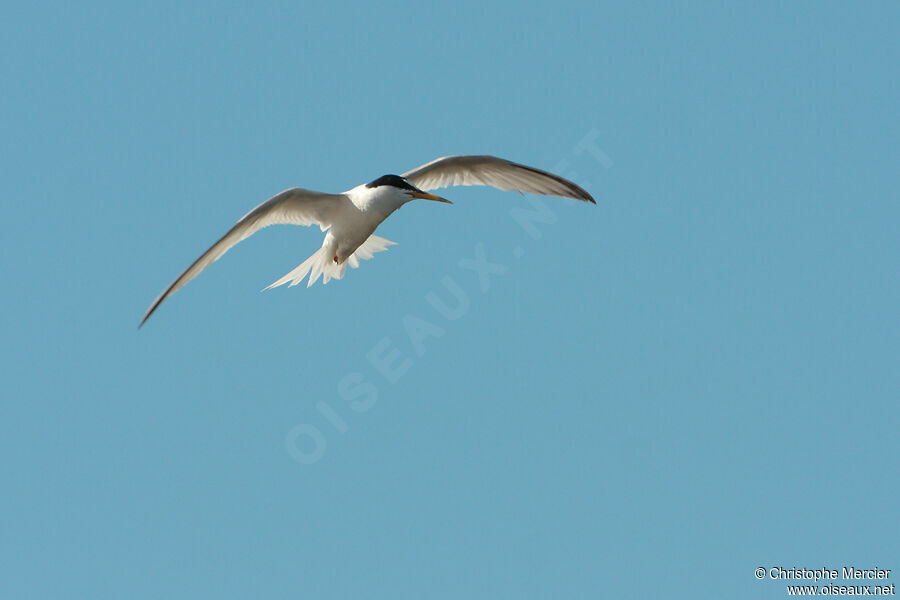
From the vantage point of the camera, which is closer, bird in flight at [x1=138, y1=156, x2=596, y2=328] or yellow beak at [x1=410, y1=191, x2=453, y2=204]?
bird in flight at [x1=138, y1=156, x2=596, y2=328]

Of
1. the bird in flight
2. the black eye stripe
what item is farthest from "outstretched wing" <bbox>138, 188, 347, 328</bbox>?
the black eye stripe

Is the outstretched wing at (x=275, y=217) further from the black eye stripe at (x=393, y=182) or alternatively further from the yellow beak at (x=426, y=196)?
the yellow beak at (x=426, y=196)

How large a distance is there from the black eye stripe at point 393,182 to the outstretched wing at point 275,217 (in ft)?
1.52

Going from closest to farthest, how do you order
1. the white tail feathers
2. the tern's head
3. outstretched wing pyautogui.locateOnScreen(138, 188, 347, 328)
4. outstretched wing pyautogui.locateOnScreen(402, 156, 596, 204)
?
outstretched wing pyautogui.locateOnScreen(138, 188, 347, 328) → the tern's head → the white tail feathers → outstretched wing pyautogui.locateOnScreen(402, 156, 596, 204)

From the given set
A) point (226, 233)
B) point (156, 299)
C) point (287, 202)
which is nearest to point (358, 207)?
point (287, 202)

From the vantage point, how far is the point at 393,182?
10.2 metres

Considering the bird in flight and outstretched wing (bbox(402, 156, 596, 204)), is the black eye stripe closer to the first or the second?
the bird in flight

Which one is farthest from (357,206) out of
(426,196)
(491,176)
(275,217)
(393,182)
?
(491,176)

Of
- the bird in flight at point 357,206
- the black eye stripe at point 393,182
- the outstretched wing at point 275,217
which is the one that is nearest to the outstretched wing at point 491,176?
the bird in flight at point 357,206

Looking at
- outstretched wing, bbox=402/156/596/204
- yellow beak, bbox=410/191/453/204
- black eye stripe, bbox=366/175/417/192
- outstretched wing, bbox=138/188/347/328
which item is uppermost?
outstretched wing, bbox=402/156/596/204

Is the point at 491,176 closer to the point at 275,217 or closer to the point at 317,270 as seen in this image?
the point at 317,270

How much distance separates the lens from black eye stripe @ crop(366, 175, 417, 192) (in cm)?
1023

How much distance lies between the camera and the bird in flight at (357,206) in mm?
9703

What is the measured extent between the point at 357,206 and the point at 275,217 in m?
0.99
